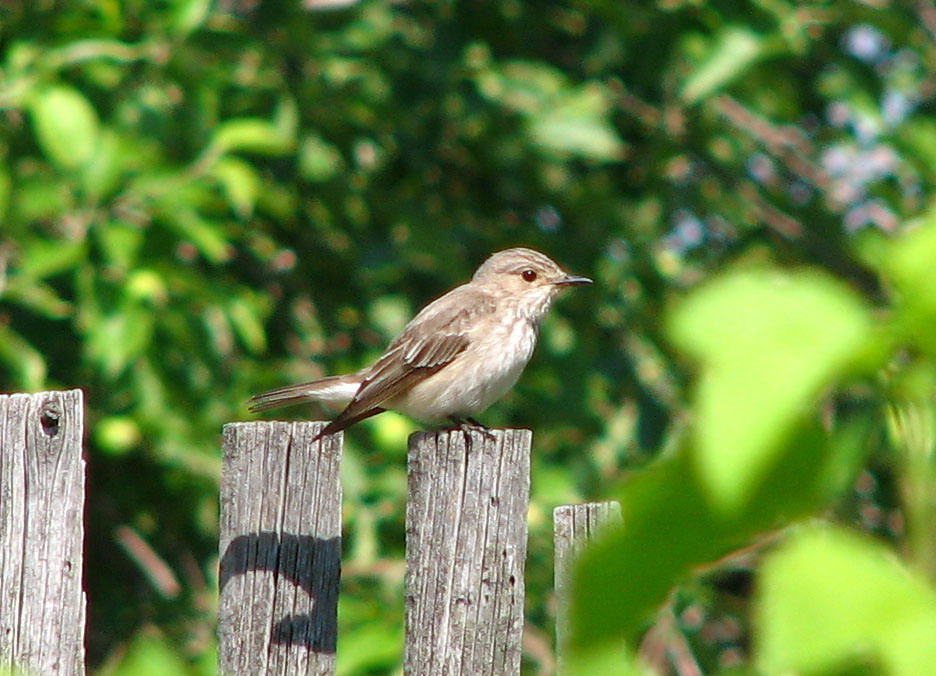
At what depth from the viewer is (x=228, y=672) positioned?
2.47 m

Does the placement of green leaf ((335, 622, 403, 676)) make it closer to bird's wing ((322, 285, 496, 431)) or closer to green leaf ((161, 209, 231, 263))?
bird's wing ((322, 285, 496, 431))

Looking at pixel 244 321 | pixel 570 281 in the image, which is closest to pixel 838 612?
pixel 244 321

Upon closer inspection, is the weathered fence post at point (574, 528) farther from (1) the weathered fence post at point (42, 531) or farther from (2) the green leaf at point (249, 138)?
(2) the green leaf at point (249, 138)

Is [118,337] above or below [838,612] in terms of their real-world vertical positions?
above

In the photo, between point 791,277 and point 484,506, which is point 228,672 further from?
point 791,277

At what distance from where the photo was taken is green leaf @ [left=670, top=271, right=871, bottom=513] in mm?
552

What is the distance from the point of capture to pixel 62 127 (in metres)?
4.38

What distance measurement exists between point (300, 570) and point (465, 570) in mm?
334

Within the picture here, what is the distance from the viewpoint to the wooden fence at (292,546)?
2395 mm

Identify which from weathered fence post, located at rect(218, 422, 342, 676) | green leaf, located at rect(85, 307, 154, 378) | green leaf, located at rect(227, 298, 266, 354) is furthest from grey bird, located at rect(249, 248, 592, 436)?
weathered fence post, located at rect(218, 422, 342, 676)

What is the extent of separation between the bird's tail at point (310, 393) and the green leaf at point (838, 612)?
401cm

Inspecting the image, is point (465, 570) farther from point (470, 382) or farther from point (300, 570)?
point (470, 382)

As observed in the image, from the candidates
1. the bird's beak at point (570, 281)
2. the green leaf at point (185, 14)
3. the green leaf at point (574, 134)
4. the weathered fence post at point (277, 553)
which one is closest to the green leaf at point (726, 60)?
the green leaf at point (574, 134)

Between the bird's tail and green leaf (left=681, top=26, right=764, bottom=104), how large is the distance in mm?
1904
